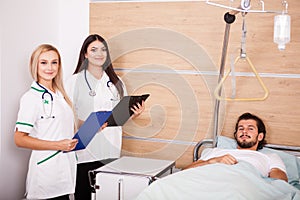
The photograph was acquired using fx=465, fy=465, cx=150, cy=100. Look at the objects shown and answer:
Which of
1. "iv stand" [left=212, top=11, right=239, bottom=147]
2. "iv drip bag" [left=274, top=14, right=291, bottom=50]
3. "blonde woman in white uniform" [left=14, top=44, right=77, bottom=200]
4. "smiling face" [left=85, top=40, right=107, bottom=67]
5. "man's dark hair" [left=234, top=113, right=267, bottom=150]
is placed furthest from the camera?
"smiling face" [left=85, top=40, right=107, bottom=67]

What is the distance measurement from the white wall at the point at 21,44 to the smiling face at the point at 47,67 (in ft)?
0.66

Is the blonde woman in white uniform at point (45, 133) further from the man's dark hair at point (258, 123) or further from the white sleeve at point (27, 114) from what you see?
the man's dark hair at point (258, 123)

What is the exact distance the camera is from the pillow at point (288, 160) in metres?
2.28

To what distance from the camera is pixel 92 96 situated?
2.65 m

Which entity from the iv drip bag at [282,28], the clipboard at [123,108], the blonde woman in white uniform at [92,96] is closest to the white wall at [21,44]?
the blonde woman in white uniform at [92,96]

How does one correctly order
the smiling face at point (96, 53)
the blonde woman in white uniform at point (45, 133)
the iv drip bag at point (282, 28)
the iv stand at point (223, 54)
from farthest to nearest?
1. the smiling face at point (96, 53)
2. the blonde woman in white uniform at point (45, 133)
3. the iv stand at point (223, 54)
4. the iv drip bag at point (282, 28)

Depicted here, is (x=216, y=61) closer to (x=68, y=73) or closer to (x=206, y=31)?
(x=206, y=31)

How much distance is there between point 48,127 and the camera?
2.39 m

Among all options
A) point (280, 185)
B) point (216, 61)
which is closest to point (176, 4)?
point (216, 61)

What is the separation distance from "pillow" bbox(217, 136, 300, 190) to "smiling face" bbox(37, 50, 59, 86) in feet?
3.13

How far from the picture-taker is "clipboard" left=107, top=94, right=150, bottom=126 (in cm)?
253

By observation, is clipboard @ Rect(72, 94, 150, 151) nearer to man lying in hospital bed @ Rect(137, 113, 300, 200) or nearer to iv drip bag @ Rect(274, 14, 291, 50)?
man lying in hospital bed @ Rect(137, 113, 300, 200)

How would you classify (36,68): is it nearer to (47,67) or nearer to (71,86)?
(47,67)

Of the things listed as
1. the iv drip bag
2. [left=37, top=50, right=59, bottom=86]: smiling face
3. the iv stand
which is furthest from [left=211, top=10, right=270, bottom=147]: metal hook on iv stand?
[left=37, top=50, right=59, bottom=86]: smiling face
